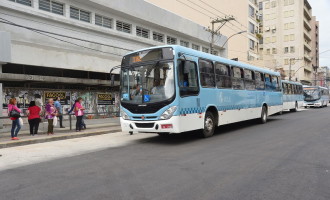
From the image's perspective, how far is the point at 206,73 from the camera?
9969 mm

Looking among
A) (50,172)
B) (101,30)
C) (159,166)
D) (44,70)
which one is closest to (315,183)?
(159,166)

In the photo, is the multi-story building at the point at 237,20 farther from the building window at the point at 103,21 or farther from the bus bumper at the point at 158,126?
the bus bumper at the point at 158,126

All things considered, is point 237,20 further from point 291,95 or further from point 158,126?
point 158,126

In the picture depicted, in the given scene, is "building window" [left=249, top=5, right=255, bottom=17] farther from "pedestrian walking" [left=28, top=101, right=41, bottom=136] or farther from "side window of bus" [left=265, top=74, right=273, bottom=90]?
"pedestrian walking" [left=28, top=101, right=41, bottom=136]

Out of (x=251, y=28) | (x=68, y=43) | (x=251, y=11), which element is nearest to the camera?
(x=68, y=43)

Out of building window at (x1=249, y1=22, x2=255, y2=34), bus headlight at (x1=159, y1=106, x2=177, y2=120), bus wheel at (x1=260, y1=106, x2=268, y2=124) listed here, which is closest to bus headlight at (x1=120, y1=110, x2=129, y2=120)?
bus headlight at (x1=159, y1=106, x2=177, y2=120)

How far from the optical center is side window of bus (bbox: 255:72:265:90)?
1409cm

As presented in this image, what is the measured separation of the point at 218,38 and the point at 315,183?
30258 millimetres

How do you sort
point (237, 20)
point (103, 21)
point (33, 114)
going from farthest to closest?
point (237, 20) < point (103, 21) < point (33, 114)

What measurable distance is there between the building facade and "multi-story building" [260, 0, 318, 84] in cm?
5840

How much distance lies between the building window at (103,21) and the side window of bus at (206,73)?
39.4 ft

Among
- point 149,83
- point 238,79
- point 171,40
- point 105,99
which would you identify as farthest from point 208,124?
point 171,40

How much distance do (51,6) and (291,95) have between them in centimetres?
2015

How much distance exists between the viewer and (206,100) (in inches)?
384
